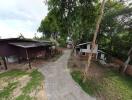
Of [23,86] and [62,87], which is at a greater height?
[62,87]

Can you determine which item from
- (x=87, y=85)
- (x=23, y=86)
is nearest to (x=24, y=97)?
(x=23, y=86)

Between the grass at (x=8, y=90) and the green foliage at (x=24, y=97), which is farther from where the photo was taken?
the grass at (x=8, y=90)

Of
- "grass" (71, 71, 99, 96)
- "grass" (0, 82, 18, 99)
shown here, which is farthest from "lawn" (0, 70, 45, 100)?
"grass" (71, 71, 99, 96)

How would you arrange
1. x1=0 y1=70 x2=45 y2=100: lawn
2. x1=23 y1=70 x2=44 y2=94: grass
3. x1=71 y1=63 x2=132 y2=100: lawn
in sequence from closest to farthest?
x1=0 y1=70 x2=45 y2=100: lawn → x1=71 y1=63 x2=132 y2=100: lawn → x1=23 y1=70 x2=44 y2=94: grass

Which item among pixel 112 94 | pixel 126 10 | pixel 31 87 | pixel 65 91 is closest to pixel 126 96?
pixel 112 94

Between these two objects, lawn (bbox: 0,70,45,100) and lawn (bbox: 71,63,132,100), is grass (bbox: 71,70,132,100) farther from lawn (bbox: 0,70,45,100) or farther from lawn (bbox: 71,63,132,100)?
lawn (bbox: 0,70,45,100)

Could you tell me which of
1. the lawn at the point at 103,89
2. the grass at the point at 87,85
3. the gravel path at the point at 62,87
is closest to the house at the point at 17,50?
the gravel path at the point at 62,87

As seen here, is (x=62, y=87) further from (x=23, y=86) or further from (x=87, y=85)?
(x=23, y=86)

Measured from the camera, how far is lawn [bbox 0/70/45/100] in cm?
1274

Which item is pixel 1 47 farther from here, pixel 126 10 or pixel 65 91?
pixel 126 10

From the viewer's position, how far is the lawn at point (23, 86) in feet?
41.8

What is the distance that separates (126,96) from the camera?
14141 mm

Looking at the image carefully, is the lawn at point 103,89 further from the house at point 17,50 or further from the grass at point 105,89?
the house at point 17,50

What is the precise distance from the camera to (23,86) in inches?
582
